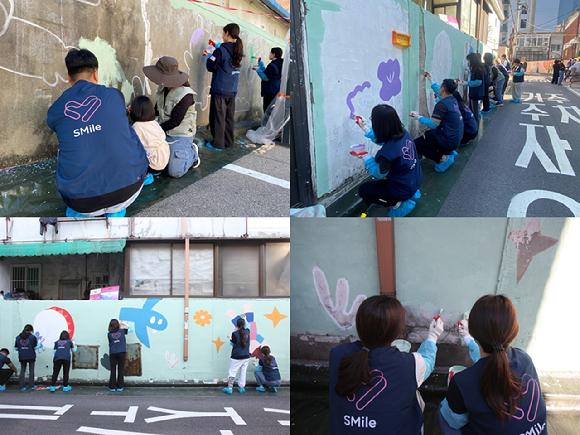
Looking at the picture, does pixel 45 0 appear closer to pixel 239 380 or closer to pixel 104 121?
pixel 104 121

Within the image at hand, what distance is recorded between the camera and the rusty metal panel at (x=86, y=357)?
6.79m

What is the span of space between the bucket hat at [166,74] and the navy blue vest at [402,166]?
2.44 metres

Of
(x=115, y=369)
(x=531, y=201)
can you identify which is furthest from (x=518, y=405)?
(x=115, y=369)

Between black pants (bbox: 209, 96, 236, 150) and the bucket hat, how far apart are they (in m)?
1.11

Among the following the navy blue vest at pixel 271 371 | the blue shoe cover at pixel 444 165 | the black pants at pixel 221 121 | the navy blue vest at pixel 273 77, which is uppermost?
the navy blue vest at pixel 273 77

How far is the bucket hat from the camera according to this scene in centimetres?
445

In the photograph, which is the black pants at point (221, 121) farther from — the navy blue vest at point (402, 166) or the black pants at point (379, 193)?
Result: the navy blue vest at point (402, 166)

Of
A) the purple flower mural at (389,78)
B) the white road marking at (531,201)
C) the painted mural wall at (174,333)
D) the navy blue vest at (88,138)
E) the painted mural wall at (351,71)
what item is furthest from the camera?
the painted mural wall at (174,333)

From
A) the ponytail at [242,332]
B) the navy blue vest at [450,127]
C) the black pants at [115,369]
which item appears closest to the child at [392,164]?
the navy blue vest at [450,127]

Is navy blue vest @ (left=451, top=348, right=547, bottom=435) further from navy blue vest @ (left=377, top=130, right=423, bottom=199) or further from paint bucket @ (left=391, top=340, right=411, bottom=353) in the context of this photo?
navy blue vest @ (left=377, top=130, right=423, bottom=199)

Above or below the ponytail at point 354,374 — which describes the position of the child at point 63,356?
below

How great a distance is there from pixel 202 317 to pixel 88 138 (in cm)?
435

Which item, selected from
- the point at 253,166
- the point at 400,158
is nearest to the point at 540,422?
the point at 400,158

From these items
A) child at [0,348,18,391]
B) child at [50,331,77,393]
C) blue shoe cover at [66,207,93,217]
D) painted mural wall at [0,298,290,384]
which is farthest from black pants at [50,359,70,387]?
blue shoe cover at [66,207,93,217]
